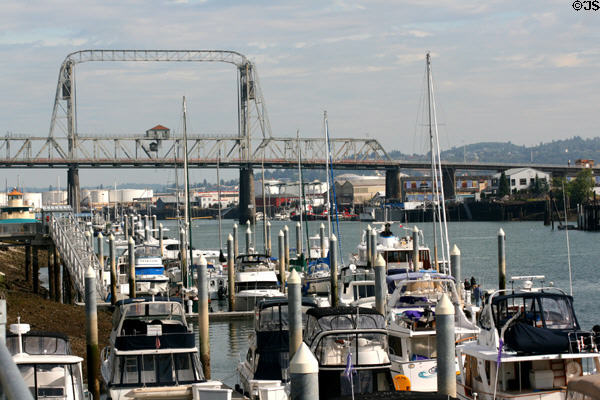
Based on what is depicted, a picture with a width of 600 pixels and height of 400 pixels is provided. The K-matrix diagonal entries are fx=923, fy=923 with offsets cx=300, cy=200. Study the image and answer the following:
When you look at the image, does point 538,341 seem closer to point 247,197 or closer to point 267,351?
point 267,351

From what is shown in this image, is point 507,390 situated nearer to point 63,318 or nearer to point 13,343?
point 13,343

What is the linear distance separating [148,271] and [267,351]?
27.4m

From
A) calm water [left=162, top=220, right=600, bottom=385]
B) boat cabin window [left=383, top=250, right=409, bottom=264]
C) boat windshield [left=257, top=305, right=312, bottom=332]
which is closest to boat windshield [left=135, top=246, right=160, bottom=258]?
calm water [left=162, top=220, right=600, bottom=385]

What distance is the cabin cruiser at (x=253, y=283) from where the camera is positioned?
3991cm

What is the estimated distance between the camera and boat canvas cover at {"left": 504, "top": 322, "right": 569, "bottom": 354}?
1579 centimetres

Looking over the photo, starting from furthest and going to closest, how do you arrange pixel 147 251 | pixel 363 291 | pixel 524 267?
pixel 524 267 → pixel 147 251 → pixel 363 291

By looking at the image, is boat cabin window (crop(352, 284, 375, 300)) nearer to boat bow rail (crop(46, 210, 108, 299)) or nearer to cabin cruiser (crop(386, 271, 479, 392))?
cabin cruiser (crop(386, 271, 479, 392))

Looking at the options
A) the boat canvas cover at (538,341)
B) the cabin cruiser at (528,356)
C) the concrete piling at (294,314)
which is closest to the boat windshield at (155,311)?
the concrete piling at (294,314)

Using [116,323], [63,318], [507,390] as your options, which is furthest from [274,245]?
[507,390]

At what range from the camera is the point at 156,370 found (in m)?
18.5

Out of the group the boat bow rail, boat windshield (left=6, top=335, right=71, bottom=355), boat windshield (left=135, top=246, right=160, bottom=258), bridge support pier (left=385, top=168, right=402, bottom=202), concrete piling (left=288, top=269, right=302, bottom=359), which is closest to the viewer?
boat windshield (left=6, top=335, right=71, bottom=355)

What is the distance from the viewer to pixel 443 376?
47.1 feet

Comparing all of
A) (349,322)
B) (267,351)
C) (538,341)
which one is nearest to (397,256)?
(267,351)

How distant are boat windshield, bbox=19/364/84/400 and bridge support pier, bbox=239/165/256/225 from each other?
130 metres
